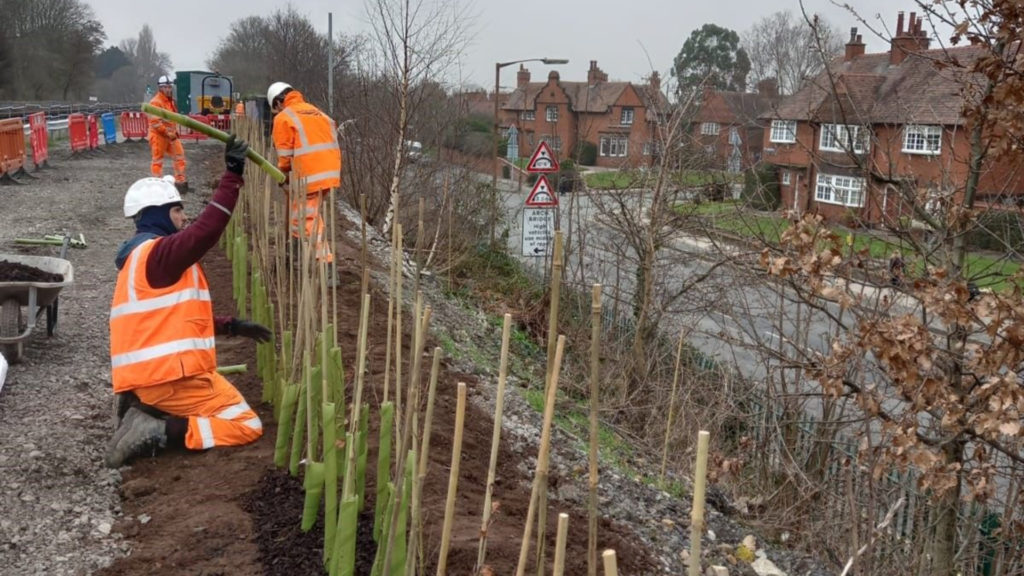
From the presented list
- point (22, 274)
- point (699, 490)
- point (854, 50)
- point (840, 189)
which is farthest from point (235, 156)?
point (854, 50)

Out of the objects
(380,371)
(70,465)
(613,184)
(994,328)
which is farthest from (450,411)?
(613,184)

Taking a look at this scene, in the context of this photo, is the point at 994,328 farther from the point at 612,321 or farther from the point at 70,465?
the point at 612,321

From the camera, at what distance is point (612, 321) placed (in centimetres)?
1335

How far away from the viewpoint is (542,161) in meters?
13.8

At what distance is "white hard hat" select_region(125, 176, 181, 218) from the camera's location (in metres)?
5.00

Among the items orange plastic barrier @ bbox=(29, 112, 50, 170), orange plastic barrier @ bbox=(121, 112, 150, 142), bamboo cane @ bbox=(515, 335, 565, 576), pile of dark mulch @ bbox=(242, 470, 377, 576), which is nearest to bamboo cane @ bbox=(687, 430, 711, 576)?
bamboo cane @ bbox=(515, 335, 565, 576)

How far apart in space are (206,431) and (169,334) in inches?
22.5

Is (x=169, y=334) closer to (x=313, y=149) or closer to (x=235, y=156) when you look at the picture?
(x=235, y=156)

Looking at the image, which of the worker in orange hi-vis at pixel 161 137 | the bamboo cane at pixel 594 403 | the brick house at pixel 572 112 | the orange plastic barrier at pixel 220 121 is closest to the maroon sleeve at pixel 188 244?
→ the bamboo cane at pixel 594 403

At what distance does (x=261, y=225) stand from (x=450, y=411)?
1837mm

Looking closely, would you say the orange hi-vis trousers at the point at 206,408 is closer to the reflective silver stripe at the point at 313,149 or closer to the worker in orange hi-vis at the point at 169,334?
the worker in orange hi-vis at the point at 169,334

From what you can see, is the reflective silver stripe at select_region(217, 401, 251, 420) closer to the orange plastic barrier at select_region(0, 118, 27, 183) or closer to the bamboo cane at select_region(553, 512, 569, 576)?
the bamboo cane at select_region(553, 512, 569, 576)

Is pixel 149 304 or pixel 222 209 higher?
pixel 222 209

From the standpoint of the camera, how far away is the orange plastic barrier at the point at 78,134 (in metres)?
23.0
